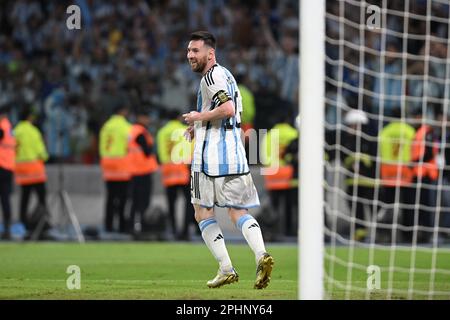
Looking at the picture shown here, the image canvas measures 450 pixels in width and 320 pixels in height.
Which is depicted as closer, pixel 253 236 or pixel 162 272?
pixel 253 236

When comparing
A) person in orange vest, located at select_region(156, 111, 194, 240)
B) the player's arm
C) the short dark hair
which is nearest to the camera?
the player's arm

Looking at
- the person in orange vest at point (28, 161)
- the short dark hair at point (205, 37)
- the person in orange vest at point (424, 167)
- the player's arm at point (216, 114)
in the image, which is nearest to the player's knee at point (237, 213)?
the player's arm at point (216, 114)

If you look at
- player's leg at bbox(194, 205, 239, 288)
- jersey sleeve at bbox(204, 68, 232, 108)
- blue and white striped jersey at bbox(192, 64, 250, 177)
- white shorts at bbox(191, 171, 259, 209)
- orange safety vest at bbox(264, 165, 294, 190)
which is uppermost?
jersey sleeve at bbox(204, 68, 232, 108)

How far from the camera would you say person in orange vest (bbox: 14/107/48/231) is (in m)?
18.0

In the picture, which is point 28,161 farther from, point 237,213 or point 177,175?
point 237,213

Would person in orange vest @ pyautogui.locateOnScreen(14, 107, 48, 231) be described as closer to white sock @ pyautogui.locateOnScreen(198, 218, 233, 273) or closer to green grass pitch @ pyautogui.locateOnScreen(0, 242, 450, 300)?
green grass pitch @ pyautogui.locateOnScreen(0, 242, 450, 300)

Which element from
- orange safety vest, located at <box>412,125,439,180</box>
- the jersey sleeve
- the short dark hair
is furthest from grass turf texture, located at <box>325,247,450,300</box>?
the short dark hair

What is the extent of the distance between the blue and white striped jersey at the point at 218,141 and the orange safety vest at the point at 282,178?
827cm

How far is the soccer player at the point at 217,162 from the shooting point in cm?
965

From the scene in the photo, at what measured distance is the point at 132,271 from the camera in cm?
1214

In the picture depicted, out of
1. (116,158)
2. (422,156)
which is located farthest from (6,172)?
(422,156)

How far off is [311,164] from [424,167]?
9622mm

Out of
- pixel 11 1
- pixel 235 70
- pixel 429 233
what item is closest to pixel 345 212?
pixel 429 233

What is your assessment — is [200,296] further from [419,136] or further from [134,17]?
[134,17]
